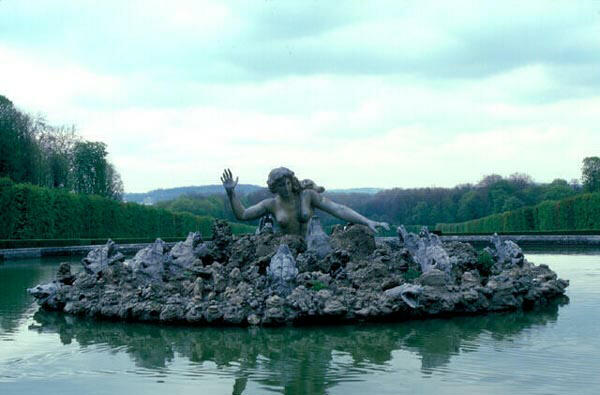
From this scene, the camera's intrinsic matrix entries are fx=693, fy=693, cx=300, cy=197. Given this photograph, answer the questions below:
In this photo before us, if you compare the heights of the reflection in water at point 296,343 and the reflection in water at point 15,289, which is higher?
the reflection in water at point 15,289

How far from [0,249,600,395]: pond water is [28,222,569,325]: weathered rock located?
32 centimetres

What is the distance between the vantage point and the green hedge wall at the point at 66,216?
36.8 m

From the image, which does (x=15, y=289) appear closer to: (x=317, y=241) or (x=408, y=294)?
(x=317, y=241)

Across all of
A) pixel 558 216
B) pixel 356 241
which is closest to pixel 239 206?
pixel 356 241

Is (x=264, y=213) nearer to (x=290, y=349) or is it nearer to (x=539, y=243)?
(x=290, y=349)

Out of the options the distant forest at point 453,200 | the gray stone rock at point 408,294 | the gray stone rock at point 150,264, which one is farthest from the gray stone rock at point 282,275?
the distant forest at point 453,200

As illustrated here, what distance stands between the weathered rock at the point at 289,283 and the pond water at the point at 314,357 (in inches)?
12.7

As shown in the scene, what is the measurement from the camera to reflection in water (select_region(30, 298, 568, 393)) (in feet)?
25.1

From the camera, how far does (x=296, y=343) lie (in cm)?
925

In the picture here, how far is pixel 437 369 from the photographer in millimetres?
7566

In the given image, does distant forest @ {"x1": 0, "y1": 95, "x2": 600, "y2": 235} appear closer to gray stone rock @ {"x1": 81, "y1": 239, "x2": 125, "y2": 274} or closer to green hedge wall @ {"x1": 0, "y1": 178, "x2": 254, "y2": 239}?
green hedge wall @ {"x1": 0, "y1": 178, "x2": 254, "y2": 239}

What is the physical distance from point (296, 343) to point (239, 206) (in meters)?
6.01

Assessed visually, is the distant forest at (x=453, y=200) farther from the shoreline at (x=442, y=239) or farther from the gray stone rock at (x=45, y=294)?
the gray stone rock at (x=45, y=294)

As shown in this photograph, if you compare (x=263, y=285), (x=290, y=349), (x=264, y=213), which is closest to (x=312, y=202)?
(x=264, y=213)
